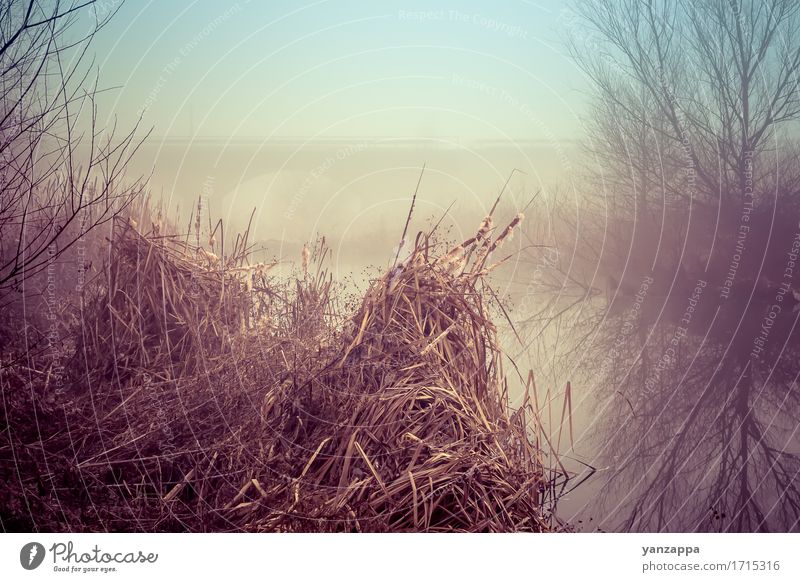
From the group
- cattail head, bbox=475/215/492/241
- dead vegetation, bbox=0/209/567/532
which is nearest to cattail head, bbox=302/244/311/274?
dead vegetation, bbox=0/209/567/532

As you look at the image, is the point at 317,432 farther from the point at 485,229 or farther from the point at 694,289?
the point at 694,289

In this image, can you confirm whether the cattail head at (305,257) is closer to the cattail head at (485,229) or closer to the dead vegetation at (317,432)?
the dead vegetation at (317,432)

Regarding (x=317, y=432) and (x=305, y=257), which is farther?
(x=305, y=257)

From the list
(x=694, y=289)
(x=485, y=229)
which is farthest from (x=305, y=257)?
(x=694, y=289)

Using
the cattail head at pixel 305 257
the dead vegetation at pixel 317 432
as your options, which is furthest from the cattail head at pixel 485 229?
the cattail head at pixel 305 257

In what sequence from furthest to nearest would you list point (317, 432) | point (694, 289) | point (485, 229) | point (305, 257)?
point (694, 289) → point (305, 257) → point (485, 229) → point (317, 432)

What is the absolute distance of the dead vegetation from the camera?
286cm

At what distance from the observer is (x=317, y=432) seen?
2979 mm

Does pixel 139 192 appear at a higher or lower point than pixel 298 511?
higher

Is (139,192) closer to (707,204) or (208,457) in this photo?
(208,457)

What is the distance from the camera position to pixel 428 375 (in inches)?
118

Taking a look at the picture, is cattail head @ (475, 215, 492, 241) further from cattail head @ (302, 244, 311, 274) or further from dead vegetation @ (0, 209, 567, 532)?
cattail head @ (302, 244, 311, 274)

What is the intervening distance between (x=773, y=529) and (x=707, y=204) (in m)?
4.15

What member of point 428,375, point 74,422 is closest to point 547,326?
point 428,375
